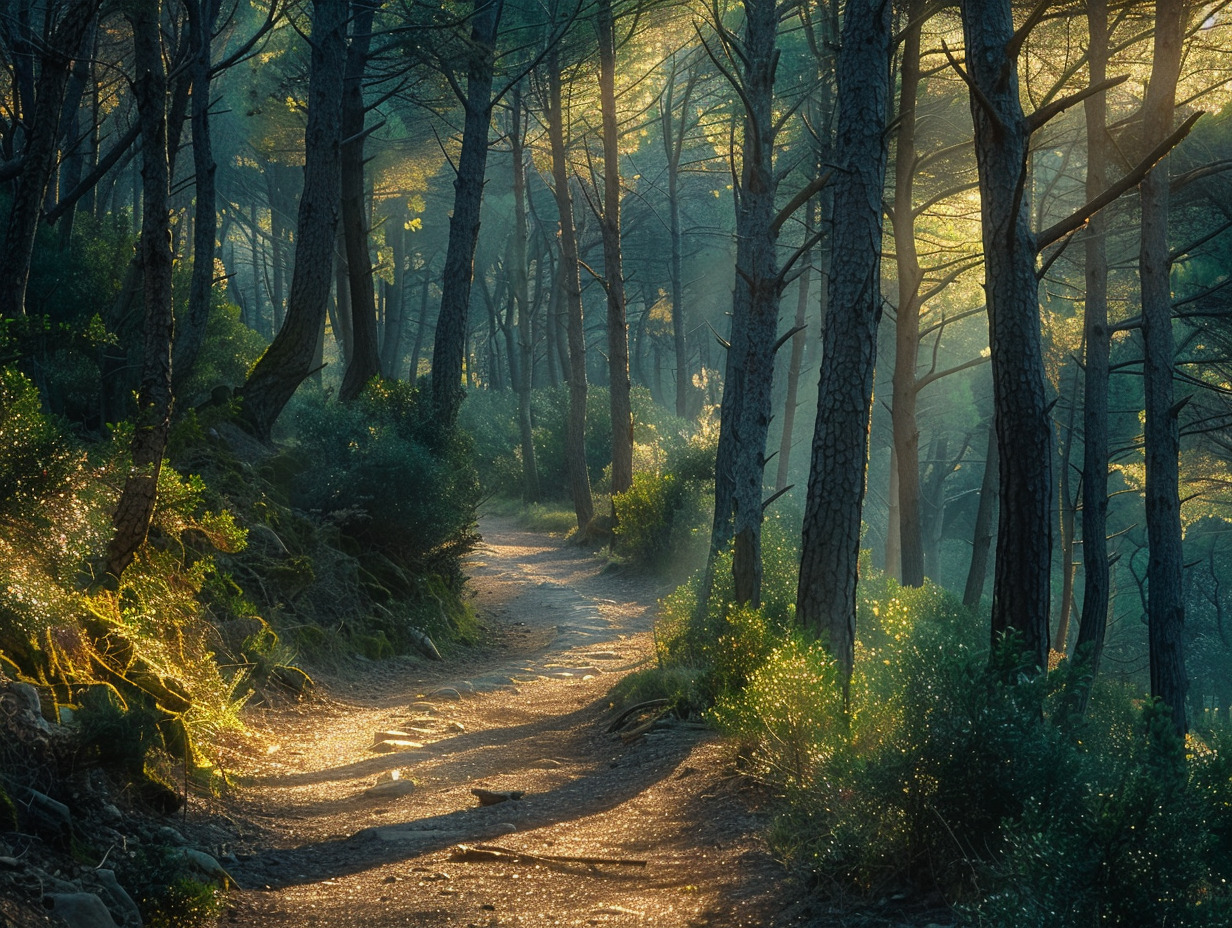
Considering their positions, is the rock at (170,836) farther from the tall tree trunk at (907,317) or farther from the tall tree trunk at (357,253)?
the tall tree trunk at (357,253)

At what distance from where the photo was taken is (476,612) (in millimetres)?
12617

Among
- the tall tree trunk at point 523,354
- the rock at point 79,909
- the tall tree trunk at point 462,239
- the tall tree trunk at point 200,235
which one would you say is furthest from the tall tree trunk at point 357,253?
the rock at point 79,909

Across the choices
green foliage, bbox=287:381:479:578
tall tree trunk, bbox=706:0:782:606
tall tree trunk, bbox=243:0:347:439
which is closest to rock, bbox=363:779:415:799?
tall tree trunk, bbox=706:0:782:606

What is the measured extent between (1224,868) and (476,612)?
1045cm

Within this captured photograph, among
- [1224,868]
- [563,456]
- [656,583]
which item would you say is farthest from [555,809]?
[563,456]

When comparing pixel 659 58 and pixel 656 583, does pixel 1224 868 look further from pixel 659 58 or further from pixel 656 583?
pixel 659 58

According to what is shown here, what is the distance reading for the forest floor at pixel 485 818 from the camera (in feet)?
→ 12.4

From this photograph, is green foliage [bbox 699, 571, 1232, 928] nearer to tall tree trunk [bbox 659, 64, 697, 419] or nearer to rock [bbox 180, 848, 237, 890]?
rock [bbox 180, 848, 237, 890]

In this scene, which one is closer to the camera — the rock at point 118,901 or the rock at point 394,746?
the rock at point 118,901

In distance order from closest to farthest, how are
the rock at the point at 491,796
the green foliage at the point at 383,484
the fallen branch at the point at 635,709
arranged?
the rock at the point at 491,796, the fallen branch at the point at 635,709, the green foliage at the point at 383,484

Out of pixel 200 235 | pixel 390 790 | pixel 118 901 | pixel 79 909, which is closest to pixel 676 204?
pixel 200 235

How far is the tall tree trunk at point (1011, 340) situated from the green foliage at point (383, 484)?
6.82 metres

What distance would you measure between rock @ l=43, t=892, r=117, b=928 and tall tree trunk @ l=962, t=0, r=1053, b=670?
4459 mm

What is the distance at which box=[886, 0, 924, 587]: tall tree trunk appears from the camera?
1103cm
